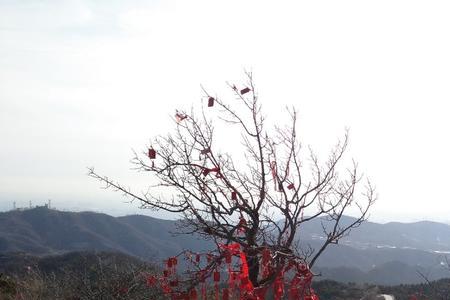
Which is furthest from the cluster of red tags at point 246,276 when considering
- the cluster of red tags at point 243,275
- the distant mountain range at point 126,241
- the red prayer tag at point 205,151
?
the distant mountain range at point 126,241

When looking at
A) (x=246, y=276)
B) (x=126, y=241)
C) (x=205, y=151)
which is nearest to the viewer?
(x=246, y=276)

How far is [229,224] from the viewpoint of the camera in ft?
21.0

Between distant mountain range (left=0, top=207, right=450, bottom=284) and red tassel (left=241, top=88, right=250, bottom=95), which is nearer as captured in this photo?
red tassel (left=241, top=88, right=250, bottom=95)

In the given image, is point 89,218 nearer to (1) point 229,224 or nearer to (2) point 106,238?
(2) point 106,238

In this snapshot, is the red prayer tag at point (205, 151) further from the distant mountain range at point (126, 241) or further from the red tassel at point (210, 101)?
the distant mountain range at point (126, 241)

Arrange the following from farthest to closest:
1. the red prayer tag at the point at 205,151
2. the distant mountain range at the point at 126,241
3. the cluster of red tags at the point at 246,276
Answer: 1. the distant mountain range at the point at 126,241
2. the red prayer tag at the point at 205,151
3. the cluster of red tags at the point at 246,276

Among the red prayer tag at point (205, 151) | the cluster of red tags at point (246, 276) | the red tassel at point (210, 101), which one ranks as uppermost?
the red tassel at point (210, 101)

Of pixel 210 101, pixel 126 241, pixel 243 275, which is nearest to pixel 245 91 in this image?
pixel 210 101

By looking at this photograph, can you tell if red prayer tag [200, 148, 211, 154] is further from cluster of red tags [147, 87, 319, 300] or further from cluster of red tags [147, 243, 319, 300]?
cluster of red tags [147, 243, 319, 300]

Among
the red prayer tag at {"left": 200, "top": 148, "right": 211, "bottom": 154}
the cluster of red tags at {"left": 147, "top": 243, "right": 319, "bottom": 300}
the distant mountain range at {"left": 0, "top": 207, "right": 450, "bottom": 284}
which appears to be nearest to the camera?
the cluster of red tags at {"left": 147, "top": 243, "right": 319, "bottom": 300}

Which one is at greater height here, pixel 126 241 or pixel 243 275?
pixel 126 241

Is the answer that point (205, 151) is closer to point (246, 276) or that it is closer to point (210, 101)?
point (210, 101)

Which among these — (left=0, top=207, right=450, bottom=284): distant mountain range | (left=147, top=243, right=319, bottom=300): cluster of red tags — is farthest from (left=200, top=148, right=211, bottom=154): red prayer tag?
(left=0, top=207, right=450, bottom=284): distant mountain range

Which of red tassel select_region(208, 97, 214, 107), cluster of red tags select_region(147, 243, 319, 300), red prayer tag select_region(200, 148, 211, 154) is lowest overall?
cluster of red tags select_region(147, 243, 319, 300)
